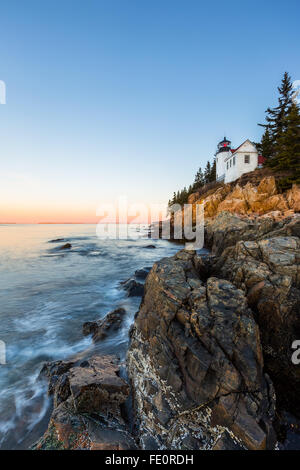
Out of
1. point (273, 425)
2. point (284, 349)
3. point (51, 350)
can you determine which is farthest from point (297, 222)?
point (51, 350)

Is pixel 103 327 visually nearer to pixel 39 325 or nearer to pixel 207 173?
pixel 39 325

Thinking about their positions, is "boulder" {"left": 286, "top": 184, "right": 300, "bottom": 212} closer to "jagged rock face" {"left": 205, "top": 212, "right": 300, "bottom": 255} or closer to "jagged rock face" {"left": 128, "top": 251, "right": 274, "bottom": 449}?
"jagged rock face" {"left": 205, "top": 212, "right": 300, "bottom": 255}

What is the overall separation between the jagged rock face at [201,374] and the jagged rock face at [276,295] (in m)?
1.07

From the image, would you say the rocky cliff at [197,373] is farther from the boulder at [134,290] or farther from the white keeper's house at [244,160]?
the white keeper's house at [244,160]

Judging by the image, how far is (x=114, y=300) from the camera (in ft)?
43.3

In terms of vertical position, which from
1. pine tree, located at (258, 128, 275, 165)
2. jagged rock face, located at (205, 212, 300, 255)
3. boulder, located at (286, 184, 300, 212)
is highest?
pine tree, located at (258, 128, 275, 165)

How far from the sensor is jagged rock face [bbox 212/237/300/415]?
507 cm

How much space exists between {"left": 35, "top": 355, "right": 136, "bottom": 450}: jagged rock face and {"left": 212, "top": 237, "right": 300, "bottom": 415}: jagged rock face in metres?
3.88

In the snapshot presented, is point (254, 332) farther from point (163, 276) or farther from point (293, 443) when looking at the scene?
point (163, 276)

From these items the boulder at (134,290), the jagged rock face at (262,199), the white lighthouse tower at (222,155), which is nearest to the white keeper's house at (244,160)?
the jagged rock face at (262,199)

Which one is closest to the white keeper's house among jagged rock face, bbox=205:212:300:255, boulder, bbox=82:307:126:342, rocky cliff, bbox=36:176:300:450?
jagged rock face, bbox=205:212:300:255

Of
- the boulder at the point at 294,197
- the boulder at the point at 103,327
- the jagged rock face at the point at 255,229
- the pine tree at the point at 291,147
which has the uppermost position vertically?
the pine tree at the point at 291,147

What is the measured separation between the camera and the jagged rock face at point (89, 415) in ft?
12.2
